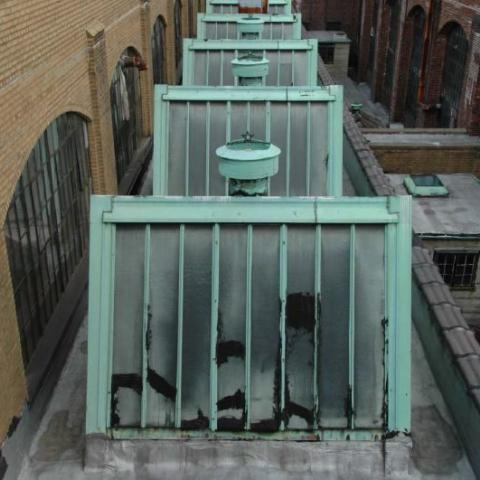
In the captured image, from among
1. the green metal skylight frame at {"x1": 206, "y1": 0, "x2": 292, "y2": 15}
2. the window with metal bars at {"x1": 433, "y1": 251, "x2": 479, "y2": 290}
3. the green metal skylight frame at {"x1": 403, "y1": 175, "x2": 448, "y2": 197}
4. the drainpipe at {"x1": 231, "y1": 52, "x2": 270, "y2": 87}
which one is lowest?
the window with metal bars at {"x1": 433, "y1": 251, "x2": 479, "y2": 290}

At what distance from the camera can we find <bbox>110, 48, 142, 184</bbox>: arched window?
654 inches

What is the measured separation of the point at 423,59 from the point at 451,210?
51.7ft

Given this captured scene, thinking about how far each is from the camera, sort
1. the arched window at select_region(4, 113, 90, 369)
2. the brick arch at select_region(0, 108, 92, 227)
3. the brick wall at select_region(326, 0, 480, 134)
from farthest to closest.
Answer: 1. the brick wall at select_region(326, 0, 480, 134)
2. the arched window at select_region(4, 113, 90, 369)
3. the brick arch at select_region(0, 108, 92, 227)

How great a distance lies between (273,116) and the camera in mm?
10930

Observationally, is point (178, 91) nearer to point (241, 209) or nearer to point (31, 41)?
point (31, 41)

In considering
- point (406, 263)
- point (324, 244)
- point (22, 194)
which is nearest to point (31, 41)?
point (22, 194)

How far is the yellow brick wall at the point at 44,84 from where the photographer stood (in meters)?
7.86

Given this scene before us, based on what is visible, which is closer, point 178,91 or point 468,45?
point 178,91

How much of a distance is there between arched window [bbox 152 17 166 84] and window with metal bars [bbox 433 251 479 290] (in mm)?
12221

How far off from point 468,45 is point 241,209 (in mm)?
25399

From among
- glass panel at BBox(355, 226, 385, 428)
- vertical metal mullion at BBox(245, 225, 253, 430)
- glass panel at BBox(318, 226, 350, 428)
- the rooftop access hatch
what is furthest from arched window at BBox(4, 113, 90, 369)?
glass panel at BBox(355, 226, 385, 428)

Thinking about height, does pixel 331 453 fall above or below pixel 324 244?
below

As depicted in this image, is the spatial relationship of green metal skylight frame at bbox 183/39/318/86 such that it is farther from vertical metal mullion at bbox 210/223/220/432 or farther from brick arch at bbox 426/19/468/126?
brick arch at bbox 426/19/468/126

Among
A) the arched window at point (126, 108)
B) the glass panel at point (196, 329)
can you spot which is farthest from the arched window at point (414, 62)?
the glass panel at point (196, 329)
